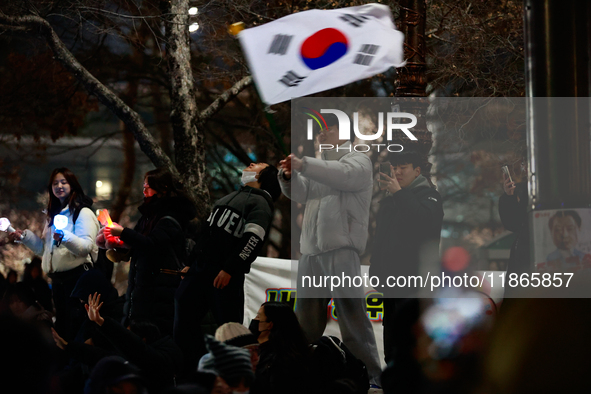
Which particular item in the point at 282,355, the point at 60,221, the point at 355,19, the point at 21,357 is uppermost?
the point at 355,19

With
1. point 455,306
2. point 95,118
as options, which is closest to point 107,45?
point 95,118

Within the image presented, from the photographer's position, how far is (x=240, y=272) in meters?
5.45

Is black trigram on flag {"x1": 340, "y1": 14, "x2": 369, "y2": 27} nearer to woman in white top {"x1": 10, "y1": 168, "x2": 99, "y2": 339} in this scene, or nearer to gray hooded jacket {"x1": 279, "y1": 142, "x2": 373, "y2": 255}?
gray hooded jacket {"x1": 279, "y1": 142, "x2": 373, "y2": 255}

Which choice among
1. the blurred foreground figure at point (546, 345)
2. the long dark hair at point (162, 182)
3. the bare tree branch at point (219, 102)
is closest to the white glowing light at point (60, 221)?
the long dark hair at point (162, 182)

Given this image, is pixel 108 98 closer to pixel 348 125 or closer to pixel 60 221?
pixel 60 221

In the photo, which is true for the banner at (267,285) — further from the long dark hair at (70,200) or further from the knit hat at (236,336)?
the knit hat at (236,336)

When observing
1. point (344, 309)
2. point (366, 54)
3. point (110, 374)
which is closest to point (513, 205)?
point (344, 309)

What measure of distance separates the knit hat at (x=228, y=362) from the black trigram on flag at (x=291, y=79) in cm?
159

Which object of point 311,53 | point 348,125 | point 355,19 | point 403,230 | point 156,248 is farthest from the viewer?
point 156,248

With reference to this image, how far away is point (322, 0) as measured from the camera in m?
11.3

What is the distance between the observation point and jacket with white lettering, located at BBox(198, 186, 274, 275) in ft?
17.7

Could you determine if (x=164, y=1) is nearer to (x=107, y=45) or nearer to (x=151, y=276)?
(x=107, y=45)

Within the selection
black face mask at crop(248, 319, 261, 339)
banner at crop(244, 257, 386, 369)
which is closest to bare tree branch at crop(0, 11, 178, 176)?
banner at crop(244, 257, 386, 369)

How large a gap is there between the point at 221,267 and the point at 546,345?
359 cm
